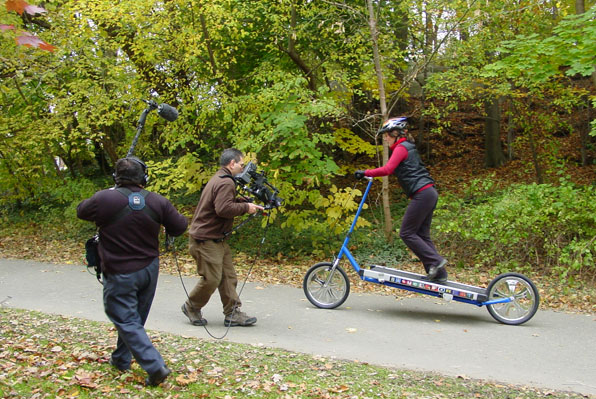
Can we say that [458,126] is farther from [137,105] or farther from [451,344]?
[451,344]

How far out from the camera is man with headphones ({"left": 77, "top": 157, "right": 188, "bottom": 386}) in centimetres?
468

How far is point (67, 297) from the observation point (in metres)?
8.66

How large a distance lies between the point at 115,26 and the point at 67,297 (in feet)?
20.5

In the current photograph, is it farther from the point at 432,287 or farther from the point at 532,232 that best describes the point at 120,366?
the point at 532,232

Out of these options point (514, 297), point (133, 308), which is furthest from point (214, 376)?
point (514, 297)

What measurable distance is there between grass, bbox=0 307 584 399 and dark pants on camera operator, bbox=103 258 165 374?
1.00 ft

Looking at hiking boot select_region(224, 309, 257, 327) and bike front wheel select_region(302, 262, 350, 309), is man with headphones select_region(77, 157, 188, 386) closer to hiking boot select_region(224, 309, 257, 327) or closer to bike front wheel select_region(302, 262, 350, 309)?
hiking boot select_region(224, 309, 257, 327)

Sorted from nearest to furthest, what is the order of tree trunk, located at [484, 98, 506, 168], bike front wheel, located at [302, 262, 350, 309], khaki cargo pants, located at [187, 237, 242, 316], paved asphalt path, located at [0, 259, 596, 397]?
paved asphalt path, located at [0, 259, 596, 397] < khaki cargo pants, located at [187, 237, 242, 316] < bike front wheel, located at [302, 262, 350, 309] < tree trunk, located at [484, 98, 506, 168]

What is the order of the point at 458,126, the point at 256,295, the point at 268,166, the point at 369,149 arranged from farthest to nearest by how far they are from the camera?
the point at 458,126 → the point at 369,149 → the point at 268,166 → the point at 256,295

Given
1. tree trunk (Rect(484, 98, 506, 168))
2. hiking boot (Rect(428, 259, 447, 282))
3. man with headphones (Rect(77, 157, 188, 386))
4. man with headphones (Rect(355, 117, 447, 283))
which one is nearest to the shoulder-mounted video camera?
man with headphones (Rect(355, 117, 447, 283))

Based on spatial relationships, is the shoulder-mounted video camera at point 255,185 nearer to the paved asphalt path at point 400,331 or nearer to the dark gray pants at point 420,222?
the paved asphalt path at point 400,331

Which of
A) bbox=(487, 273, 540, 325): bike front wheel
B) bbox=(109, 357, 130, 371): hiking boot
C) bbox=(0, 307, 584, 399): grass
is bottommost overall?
bbox=(0, 307, 584, 399): grass

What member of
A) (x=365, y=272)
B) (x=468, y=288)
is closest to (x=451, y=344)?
(x=468, y=288)

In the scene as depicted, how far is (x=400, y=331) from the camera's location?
21.7 feet
